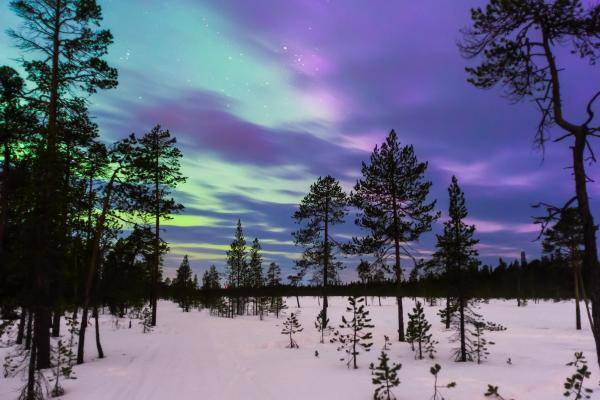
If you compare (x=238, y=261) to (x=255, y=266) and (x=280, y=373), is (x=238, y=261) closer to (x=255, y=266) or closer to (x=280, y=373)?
(x=255, y=266)

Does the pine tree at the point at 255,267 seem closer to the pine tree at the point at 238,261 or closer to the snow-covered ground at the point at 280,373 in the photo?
the pine tree at the point at 238,261

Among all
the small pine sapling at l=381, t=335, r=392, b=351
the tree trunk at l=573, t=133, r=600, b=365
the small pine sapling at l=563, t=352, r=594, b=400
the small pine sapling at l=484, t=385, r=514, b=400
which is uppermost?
the tree trunk at l=573, t=133, r=600, b=365

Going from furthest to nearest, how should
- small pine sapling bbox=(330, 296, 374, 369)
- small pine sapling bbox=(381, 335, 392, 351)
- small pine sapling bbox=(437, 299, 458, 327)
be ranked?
small pine sapling bbox=(381, 335, 392, 351), small pine sapling bbox=(437, 299, 458, 327), small pine sapling bbox=(330, 296, 374, 369)

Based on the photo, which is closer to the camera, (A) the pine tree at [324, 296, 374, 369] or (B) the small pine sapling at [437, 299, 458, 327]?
(A) the pine tree at [324, 296, 374, 369]

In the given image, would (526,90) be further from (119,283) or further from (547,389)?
(119,283)

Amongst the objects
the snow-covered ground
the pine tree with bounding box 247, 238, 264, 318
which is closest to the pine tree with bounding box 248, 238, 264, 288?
the pine tree with bounding box 247, 238, 264, 318

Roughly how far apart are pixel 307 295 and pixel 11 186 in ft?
523

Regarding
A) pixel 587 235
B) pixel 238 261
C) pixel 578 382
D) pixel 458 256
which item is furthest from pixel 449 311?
pixel 238 261

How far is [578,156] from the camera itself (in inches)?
312

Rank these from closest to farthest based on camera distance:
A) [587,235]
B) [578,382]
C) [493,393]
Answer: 1. [587,235]
2. [578,382]
3. [493,393]

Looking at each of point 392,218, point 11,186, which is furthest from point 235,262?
point 11,186

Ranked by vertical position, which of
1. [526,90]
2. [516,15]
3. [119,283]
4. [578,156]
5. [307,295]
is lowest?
[307,295]

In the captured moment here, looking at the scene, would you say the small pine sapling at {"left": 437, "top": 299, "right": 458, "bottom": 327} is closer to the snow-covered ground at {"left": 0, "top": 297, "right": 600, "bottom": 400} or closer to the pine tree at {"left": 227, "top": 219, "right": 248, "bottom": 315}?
the snow-covered ground at {"left": 0, "top": 297, "right": 600, "bottom": 400}

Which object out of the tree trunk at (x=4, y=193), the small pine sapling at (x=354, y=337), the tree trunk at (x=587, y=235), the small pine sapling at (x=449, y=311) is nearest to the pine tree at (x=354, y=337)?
the small pine sapling at (x=354, y=337)
